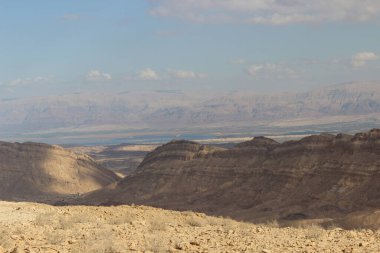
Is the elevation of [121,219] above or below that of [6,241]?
below

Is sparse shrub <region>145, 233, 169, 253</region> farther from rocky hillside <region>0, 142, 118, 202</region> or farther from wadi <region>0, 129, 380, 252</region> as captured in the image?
rocky hillside <region>0, 142, 118, 202</region>

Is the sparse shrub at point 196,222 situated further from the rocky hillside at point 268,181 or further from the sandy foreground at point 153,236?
the rocky hillside at point 268,181

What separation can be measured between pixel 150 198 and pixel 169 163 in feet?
31.7

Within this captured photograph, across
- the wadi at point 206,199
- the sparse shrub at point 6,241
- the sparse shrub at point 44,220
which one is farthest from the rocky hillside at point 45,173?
Result: the sparse shrub at point 6,241

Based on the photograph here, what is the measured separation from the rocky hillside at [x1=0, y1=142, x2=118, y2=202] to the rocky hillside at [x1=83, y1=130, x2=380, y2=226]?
16.4 metres

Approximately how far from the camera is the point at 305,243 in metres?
12.7

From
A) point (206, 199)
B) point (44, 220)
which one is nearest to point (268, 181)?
point (206, 199)

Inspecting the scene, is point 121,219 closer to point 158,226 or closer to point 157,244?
point 158,226

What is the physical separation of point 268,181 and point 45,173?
47.2 meters

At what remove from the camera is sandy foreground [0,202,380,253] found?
12102 millimetres

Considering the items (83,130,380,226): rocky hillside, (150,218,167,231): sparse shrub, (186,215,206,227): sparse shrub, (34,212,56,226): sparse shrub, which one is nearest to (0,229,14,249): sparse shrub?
(34,212,56,226): sparse shrub

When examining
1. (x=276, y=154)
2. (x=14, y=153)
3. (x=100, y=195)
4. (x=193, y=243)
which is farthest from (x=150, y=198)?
(x=193, y=243)

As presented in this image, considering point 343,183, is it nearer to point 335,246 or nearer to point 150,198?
point 150,198

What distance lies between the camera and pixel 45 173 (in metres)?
93.8
